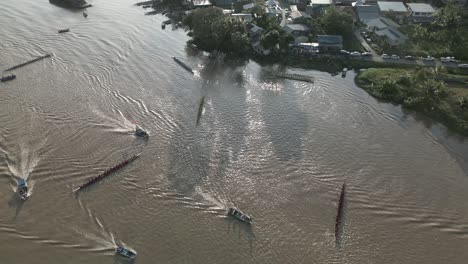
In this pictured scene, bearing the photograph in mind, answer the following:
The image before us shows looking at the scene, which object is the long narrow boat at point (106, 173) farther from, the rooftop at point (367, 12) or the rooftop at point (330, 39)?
the rooftop at point (367, 12)

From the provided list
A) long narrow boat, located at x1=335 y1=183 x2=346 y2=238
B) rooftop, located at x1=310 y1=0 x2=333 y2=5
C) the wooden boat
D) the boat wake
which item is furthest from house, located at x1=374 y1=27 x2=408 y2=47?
the wooden boat

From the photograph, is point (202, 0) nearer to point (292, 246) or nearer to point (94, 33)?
point (94, 33)

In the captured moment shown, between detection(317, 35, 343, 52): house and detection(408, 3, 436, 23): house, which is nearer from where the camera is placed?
detection(317, 35, 343, 52): house

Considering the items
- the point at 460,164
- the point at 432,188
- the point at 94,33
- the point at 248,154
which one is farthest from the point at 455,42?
the point at 94,33

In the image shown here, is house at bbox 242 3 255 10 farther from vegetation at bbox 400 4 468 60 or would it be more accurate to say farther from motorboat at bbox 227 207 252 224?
motorboat at bbox 227 207 252 224

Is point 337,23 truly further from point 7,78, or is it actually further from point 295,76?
point 7,78

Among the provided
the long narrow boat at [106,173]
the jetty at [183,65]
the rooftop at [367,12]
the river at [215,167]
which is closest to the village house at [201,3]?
the jetty at [183,65]
